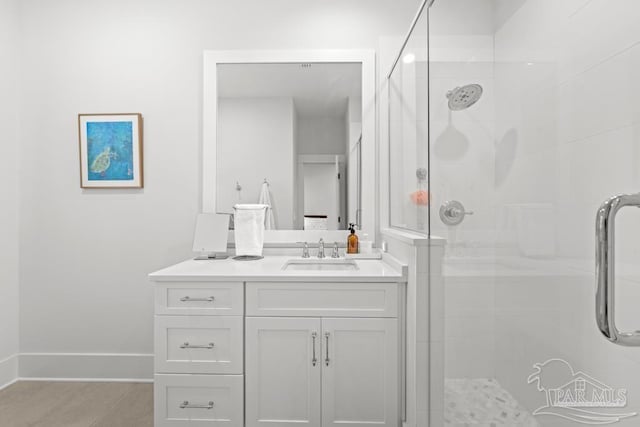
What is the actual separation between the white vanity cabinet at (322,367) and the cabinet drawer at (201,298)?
0.37 ft

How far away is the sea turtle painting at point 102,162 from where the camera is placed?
2357 mm

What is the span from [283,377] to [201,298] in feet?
1.61

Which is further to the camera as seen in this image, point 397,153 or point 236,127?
point 236,127

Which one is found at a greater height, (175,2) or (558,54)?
(175,2)

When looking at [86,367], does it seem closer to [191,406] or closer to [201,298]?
[191,406]

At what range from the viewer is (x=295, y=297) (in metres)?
A: 1.68

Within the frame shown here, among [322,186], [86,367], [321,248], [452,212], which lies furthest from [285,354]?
[86,367]

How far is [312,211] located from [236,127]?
0.68 metres

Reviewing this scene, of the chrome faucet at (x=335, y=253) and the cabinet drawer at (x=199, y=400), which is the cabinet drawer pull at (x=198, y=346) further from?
the chrome faucet at (x=335, y=253)

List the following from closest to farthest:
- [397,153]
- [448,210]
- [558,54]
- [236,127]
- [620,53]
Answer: [620,53]
[558,54]
[448,210]
[397,153]
[236,127]

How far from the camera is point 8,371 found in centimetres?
229

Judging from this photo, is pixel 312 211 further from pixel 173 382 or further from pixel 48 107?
pixel 48 107

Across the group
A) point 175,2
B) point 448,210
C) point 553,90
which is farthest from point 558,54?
point 175,2

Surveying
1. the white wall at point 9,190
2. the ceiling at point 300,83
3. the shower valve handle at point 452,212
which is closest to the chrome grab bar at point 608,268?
the shower valve handle at point 452,212
